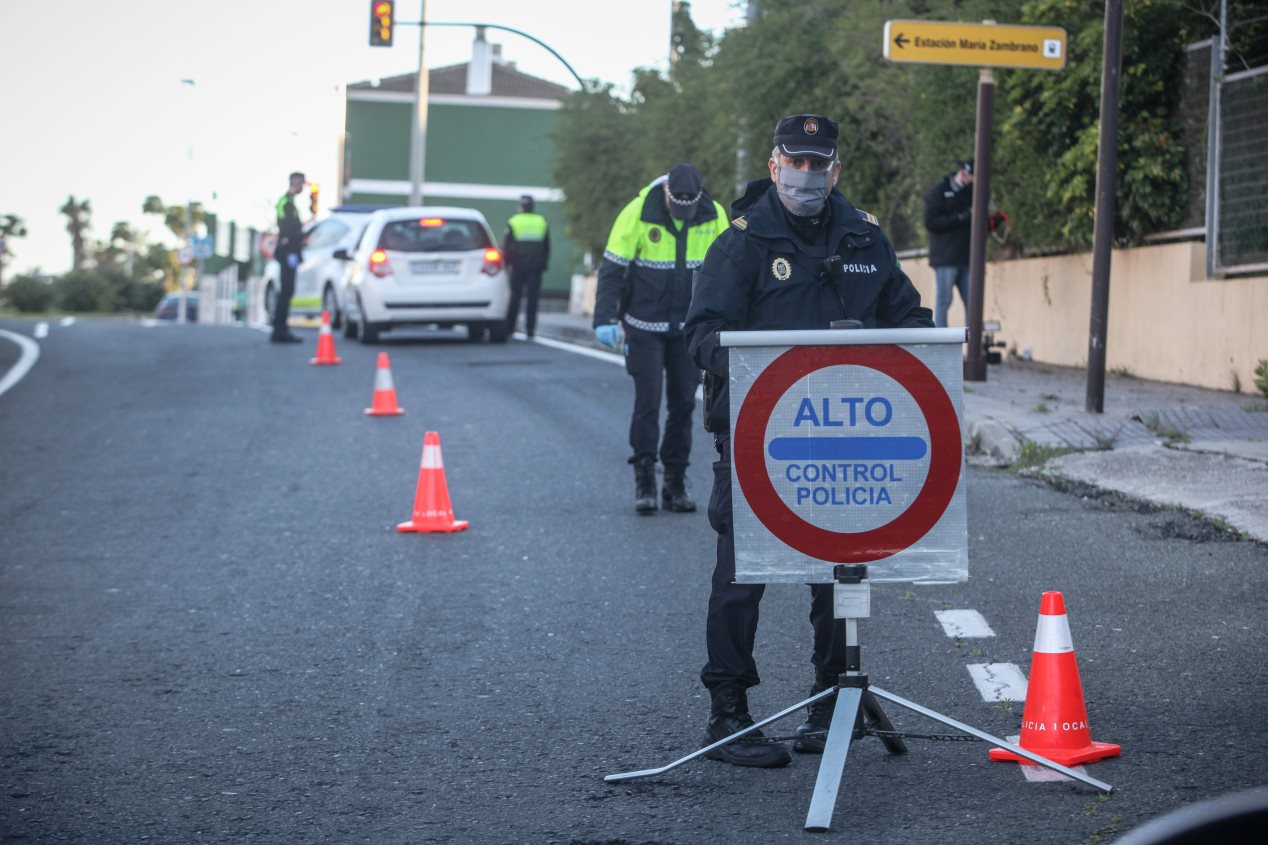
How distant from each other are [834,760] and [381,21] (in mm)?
30090

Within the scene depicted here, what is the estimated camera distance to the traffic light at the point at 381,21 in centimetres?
3297

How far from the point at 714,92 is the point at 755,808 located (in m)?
21.6

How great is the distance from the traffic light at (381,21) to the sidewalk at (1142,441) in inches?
805

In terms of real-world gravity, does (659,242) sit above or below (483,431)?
above

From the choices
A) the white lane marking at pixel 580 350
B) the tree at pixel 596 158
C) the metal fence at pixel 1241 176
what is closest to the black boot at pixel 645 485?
the metal fence at pixel 1241 176

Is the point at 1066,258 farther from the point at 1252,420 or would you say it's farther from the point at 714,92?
the point at 714,92

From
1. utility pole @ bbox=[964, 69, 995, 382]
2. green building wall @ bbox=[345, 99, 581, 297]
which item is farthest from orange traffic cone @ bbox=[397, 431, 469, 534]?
green building wall @ bbox=[345, 99, 581, 297]

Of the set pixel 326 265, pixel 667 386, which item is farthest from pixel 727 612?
pixel 326 265

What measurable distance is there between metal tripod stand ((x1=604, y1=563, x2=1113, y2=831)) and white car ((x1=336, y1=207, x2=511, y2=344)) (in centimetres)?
1708

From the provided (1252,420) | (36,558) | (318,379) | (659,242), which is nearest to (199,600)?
(36,558)

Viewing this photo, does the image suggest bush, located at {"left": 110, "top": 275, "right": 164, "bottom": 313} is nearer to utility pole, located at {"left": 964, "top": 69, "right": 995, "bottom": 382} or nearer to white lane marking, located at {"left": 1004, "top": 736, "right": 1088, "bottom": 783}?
utility pole, located at {"left": 964, "top": 69, "right": 995, "bottom": 382}

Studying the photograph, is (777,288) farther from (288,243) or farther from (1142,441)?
(288,243)

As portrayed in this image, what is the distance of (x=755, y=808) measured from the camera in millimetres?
4770

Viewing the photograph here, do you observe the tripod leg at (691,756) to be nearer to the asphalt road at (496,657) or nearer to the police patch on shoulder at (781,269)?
the asphalt road at (496,657)
